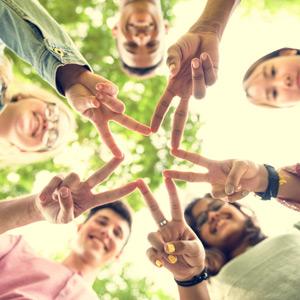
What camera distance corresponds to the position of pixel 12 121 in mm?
1591

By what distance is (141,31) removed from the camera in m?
1.50

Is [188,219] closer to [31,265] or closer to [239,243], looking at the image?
[239,243]

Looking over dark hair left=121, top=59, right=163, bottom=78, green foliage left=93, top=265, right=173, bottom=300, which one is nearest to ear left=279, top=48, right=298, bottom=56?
dark hair left=121, top=59, right=163, bottom=78

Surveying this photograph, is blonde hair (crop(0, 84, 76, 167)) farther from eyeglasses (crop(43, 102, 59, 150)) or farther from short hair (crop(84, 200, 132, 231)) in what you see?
short hair (crop(84, 200, 132, 231))

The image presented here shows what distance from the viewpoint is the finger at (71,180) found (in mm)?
1211

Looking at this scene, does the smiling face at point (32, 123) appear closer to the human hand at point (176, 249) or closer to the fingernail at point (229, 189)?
the human hand at point (176, 249)

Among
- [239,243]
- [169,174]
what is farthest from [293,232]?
[169,174]

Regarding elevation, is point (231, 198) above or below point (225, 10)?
below

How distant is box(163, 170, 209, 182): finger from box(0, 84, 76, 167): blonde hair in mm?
604

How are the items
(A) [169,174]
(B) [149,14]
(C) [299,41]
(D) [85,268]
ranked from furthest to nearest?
(C) [299,41], (D) [85,268], (B) [149,14], (A) [169,174]

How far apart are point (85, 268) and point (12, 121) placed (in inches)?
23.3

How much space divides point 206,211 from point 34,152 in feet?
2.24

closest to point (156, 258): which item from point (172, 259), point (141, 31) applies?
point (172, 259)

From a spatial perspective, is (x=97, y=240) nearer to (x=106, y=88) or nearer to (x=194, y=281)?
(x=194, y=281)
